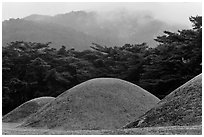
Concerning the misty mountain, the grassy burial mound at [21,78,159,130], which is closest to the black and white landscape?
the grassy burial mound at [21,78,159,130]

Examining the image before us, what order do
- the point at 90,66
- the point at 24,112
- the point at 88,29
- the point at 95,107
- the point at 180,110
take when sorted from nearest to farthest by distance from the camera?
the point at 180,110
the point at 95,107
the point at 24,112
the point at 90,66
the point at 88,29

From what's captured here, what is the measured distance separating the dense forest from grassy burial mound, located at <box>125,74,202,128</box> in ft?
60.7

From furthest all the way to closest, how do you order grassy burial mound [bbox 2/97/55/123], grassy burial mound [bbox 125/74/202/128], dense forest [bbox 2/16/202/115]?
dense forest [bbox 2/16/202/115] < grassy burial mound [bbox 2/97/55/123] < grassy burial mound [bbox 125/74/202/128]

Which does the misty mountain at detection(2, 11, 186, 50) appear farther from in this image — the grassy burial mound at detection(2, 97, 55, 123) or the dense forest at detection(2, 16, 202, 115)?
the grassy burial mound at detection(2, 97, 55, 123)

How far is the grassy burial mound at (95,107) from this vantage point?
2042 centimetres

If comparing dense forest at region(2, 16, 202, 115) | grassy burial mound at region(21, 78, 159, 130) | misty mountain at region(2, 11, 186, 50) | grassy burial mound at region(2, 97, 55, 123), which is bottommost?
grassy burial mound at region(2, 97, 55, 123)

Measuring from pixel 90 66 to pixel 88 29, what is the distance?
287ft

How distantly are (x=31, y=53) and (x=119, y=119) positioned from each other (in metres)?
28.6

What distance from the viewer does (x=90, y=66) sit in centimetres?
4641

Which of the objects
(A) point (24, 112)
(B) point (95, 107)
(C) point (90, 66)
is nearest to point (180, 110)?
(B) point (95, 107)

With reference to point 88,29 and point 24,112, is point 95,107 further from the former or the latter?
point 88,29

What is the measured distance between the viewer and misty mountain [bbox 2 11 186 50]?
104 metres

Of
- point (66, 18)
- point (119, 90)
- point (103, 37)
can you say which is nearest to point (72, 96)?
point (119, 90)

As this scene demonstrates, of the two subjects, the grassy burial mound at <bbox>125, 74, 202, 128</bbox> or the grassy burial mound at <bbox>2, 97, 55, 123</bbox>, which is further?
the grassy burial mound at <bbox>2, 97, 55, 123</bbox>
